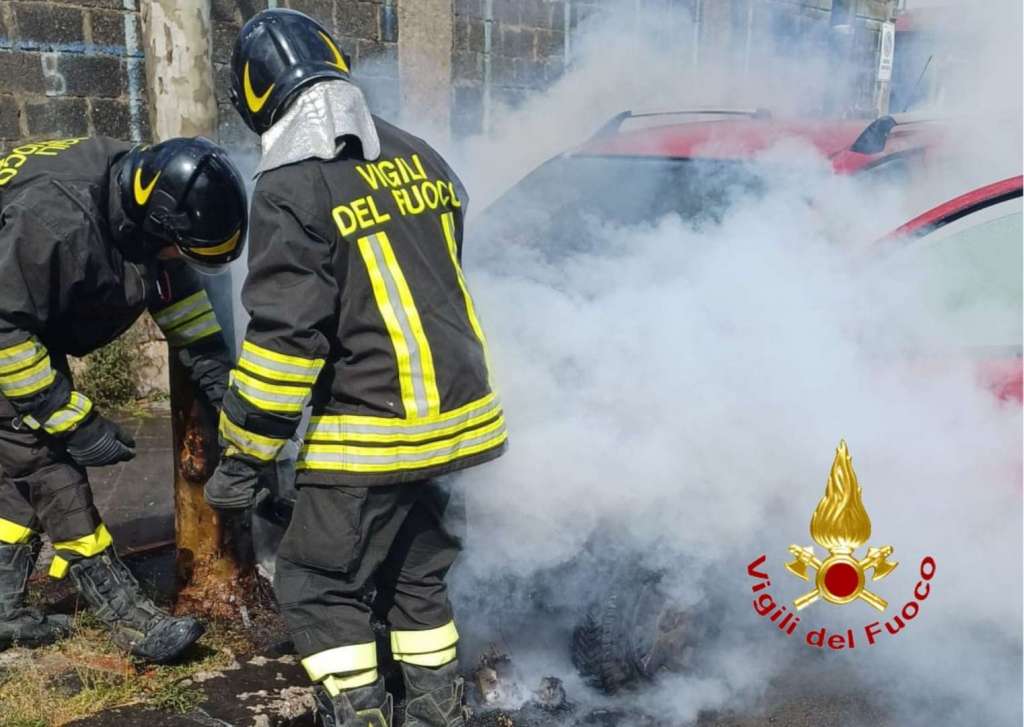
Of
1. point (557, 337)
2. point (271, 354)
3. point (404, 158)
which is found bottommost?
point (557, 337)

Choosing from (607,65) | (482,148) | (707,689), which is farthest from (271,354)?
(607,65)

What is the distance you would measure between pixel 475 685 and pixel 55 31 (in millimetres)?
4682

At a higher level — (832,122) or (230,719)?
(832,122)

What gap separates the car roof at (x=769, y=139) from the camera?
13.2ft

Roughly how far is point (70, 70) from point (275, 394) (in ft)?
14.3

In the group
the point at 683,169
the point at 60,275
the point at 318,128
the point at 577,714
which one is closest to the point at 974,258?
the point at 683,169

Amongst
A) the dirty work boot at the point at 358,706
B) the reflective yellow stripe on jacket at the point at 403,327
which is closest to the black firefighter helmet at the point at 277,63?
the reflective yellow stripe on jacket at the point at 403,327

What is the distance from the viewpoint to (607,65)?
8.70 meters

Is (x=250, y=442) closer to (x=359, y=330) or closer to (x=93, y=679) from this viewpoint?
(x=359, y=330)

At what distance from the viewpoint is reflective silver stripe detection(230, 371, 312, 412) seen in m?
2.58

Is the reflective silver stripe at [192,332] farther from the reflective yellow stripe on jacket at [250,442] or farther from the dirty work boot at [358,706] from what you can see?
the dirty work boot at [358,706]

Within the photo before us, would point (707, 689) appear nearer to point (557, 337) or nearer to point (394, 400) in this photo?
point (557, 337)

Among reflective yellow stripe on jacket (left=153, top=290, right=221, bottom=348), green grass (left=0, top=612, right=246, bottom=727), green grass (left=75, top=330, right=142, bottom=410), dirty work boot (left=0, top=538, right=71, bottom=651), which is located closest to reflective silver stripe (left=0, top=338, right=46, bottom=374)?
reflective yellow stripe on jacket (left=153, top=290, right=221, bottom=348)

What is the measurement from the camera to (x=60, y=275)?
294 centimetres
